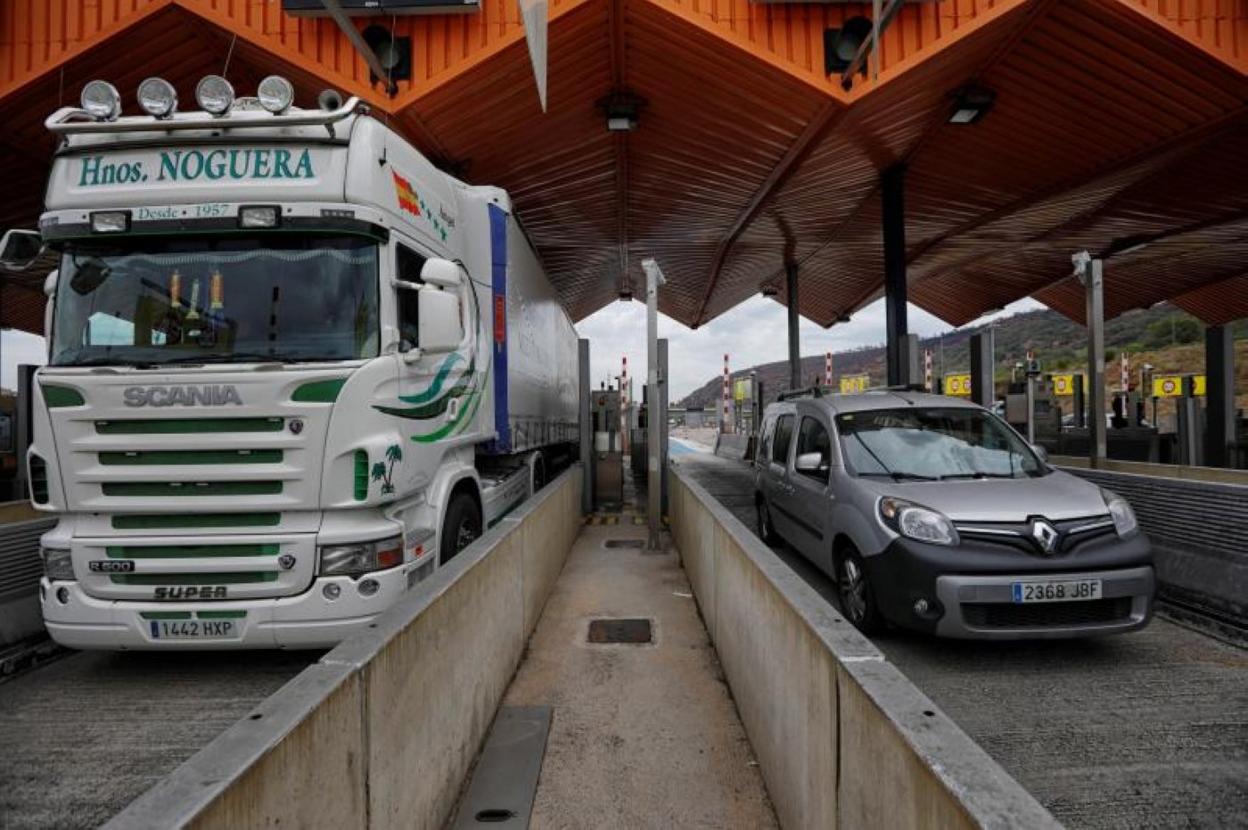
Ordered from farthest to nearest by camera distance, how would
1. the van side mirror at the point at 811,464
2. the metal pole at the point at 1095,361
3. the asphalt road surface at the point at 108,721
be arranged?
1. the metal pole at the point at 1095,361
2. the van side mirror at the point at 811,464
3. the asphalt road surface at the point at 108,721

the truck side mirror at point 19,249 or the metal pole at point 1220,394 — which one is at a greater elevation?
the truck side mirror at point 19,249

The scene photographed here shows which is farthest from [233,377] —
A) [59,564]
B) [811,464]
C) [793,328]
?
[793,328]

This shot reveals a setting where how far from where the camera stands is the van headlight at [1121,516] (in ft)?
14.6

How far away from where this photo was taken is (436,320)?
15.1ft

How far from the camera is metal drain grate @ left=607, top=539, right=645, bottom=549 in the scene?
8543 mm

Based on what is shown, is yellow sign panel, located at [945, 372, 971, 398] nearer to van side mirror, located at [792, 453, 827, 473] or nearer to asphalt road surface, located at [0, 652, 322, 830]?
van side mirror, located at [792, 453, 827, 473]

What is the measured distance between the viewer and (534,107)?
1038 centimetres

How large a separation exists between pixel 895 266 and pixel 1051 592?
400 inches

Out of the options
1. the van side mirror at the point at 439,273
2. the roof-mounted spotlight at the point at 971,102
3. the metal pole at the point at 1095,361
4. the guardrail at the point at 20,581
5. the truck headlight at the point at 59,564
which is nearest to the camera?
the truck headlight at the point at 59,564

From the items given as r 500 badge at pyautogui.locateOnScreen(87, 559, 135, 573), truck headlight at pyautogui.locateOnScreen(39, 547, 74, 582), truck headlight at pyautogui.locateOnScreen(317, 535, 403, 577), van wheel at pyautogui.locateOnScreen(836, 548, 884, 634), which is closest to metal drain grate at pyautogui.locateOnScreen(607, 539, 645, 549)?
van wheel at pyautogui.locateOnScreen(836, 548, 884, 634)

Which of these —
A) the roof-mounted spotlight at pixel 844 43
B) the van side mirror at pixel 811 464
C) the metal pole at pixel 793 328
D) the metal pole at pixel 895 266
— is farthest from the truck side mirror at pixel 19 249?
the metal pole at pixel 793 328

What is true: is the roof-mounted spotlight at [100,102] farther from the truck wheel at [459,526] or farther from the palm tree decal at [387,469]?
the truck wheel at [459,526]

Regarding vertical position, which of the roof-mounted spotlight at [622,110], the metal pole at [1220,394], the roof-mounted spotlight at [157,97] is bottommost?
the metal pole at [1220,394]

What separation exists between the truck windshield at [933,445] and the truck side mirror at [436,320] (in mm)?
3196
